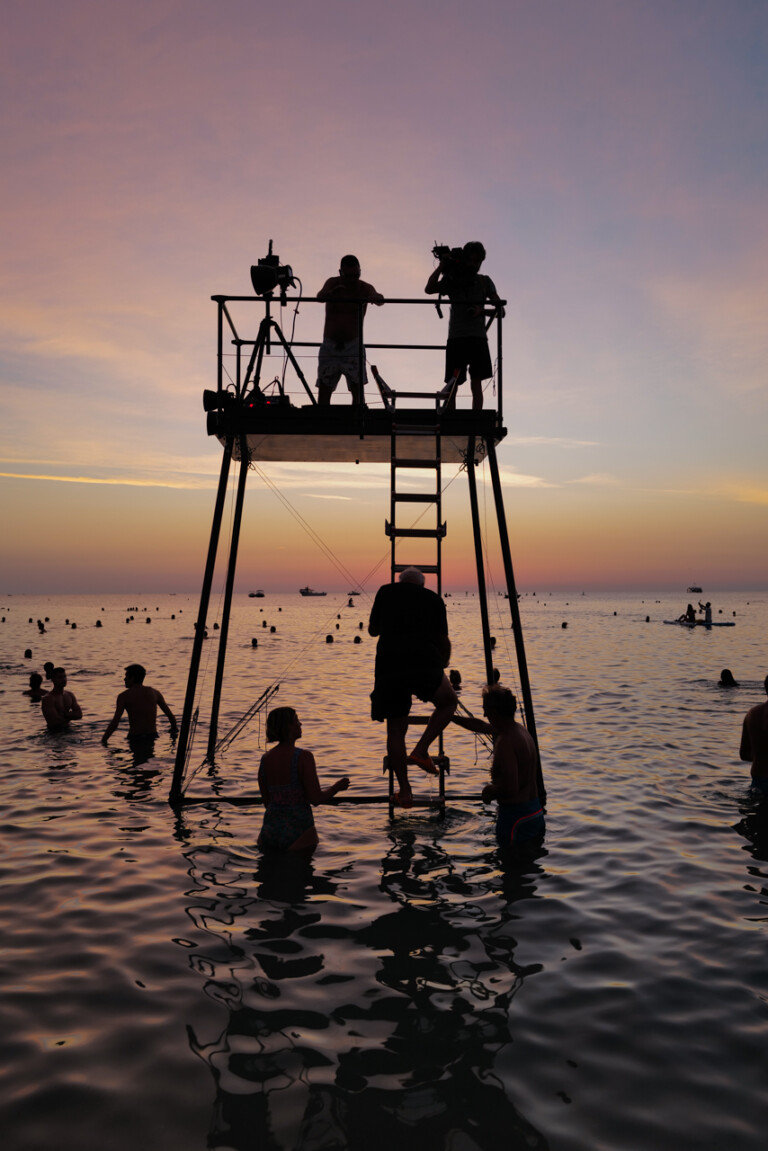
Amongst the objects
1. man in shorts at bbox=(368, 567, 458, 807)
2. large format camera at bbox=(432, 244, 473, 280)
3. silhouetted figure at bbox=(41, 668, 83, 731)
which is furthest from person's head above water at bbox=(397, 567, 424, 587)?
silhouetted figure at bbox=(41, 668, 83, 731)

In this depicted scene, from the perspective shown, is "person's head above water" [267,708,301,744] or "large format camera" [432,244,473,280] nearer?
"person's head above water" [267,708,301,744]

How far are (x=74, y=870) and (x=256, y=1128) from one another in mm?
5084

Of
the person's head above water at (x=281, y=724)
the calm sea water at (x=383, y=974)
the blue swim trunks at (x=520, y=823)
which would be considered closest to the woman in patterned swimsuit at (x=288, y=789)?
the person's head above water at (x=281, y=724)

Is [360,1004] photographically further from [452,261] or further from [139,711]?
[139,711]

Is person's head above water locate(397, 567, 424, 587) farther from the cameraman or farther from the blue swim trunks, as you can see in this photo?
the cameraman

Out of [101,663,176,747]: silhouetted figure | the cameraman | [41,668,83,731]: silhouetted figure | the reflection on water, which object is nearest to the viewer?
the reflection on water

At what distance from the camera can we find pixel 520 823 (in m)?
8.48

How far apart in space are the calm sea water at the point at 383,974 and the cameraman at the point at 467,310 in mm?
6542

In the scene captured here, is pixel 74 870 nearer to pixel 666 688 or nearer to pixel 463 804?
pixel 463 804

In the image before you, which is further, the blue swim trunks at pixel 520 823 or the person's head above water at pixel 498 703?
the blue swim trunks at pixel 520 823

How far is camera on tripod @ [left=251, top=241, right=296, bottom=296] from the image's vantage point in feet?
35.6

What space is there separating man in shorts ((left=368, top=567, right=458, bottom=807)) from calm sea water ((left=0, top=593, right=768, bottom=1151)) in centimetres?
146

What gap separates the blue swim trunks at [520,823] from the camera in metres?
8.48

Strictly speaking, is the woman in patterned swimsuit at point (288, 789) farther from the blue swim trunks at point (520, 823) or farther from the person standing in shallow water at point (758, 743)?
the person standing in shallow water at point (758, 743)
